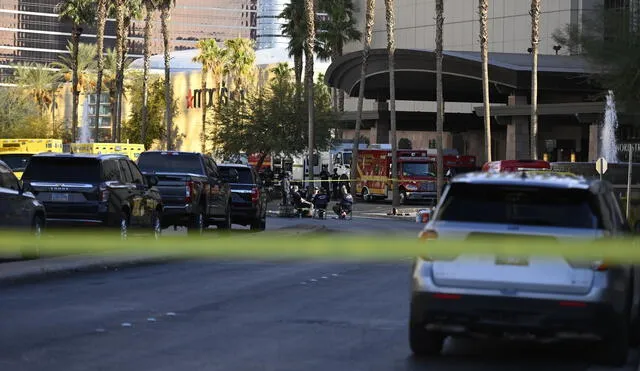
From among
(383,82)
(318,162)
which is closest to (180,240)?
(318,162)

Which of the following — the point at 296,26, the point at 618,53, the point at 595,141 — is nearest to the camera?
the point at 618,53

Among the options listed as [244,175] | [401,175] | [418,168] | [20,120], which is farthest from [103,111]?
[244,175]

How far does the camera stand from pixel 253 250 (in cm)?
2861

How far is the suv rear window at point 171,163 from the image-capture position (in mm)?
31469

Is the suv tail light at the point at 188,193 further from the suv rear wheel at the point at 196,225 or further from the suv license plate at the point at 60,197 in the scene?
the suv license plate at the point at 60,197

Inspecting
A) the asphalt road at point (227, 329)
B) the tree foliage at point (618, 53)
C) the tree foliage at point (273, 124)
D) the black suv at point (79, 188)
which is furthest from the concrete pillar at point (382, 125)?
the asphalt road at point (227, 329)

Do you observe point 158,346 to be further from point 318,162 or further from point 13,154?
point 318,162

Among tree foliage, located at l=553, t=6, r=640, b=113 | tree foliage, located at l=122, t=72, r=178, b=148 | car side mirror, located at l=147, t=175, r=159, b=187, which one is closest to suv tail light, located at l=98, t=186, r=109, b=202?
car side mirror, located at l=147, t=175, r=159, b=187

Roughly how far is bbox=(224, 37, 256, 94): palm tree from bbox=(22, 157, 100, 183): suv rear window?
82.2 meters

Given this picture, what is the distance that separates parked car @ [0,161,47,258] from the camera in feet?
70.6

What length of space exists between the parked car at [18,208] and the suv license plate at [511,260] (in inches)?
474

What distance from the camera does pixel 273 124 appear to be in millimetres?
80500

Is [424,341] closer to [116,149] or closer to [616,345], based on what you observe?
[616,345]

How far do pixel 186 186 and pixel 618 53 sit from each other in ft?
70.5
